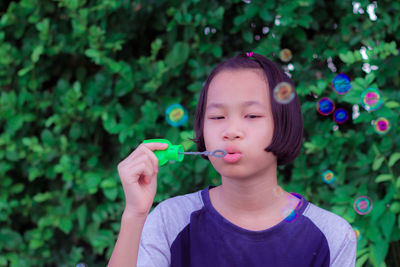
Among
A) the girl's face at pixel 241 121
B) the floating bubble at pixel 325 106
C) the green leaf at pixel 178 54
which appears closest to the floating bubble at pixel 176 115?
the green leaf at pixel 178 54

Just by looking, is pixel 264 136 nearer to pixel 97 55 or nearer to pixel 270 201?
pixel 270 201

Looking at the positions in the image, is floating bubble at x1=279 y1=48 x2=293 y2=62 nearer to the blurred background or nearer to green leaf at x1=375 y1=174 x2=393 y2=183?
the blurred background

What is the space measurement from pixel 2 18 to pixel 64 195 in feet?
3.12

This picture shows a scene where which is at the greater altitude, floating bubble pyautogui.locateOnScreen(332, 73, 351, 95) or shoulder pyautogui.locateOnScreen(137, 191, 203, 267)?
floating bubble pyautogui.locateOnScreen(332, 73, 351, 95)

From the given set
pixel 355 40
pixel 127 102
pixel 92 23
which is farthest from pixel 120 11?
pixel 355 40

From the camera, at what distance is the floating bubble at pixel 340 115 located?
200cm

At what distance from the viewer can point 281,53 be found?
81.1 inches

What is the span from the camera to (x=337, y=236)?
1.30 metres

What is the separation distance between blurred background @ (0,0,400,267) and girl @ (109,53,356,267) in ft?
1.92

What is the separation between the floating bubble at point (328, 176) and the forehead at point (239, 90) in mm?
Answer: 829

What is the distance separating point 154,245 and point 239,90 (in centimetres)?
50

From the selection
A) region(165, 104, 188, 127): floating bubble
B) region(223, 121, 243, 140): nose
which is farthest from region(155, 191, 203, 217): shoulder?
region(165, 104, 188, 127): floating bubble

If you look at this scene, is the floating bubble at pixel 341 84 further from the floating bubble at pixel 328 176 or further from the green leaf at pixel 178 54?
the green leaf at pixel 178 54

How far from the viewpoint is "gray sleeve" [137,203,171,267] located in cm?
129
